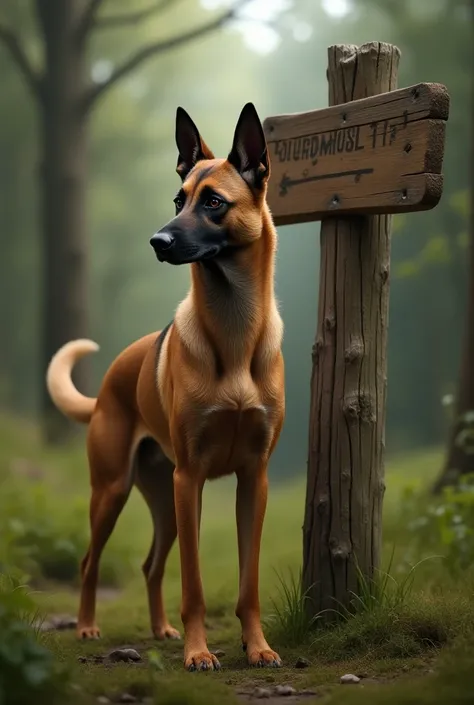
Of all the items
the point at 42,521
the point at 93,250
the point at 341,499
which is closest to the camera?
the point at 341,499

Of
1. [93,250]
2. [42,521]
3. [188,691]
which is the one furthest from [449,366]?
[188,691]

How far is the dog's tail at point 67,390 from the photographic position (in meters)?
5.49

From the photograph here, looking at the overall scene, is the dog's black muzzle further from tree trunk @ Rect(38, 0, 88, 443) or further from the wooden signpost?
tree trunk @ Rect(38, 0, 88, 443)

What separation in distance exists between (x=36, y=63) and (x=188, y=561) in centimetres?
1700

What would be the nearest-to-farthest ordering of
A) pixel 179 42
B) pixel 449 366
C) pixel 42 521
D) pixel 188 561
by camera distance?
1. pixel 188 561
2. pixel 42 521
3. pixel 179 42
4. pixel 449 366

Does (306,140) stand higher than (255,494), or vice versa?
(306,140)

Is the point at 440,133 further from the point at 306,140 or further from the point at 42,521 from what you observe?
the point at 42,521

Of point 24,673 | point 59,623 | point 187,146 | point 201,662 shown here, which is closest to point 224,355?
point 187,146

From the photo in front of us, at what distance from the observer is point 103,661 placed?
14.5ft

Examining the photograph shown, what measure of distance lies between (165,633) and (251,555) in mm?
1163

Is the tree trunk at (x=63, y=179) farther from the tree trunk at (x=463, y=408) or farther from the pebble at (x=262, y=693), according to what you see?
the pebble at (x=262, y=693)

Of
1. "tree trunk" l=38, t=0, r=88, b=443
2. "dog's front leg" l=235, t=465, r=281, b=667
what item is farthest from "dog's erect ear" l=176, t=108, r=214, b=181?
"tree trunk" l=38, t=0, r=88, b=443

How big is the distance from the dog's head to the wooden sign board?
0.54m

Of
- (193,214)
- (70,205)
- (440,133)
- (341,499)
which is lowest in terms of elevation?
(341,499)
